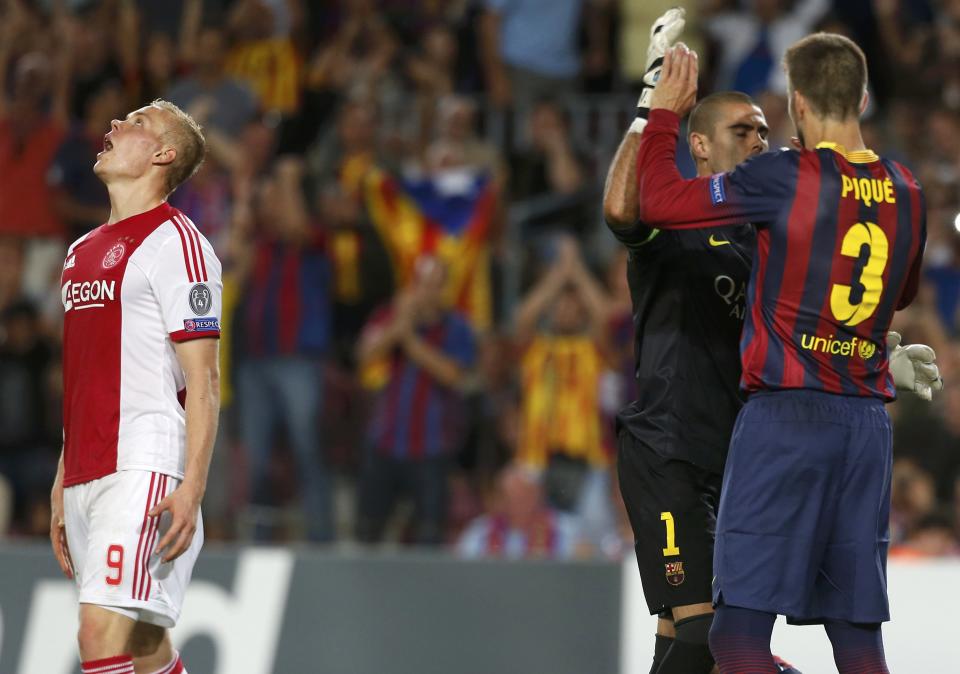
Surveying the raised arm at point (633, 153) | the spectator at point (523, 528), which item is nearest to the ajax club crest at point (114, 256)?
the raised arm at point (633, 153)

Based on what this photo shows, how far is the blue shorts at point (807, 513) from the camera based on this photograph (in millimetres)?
4176

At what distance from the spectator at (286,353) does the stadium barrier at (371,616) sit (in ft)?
5.72

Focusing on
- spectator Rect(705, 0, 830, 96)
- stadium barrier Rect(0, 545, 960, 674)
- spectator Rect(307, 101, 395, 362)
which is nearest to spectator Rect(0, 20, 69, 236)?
A: spectator Rect(307, 101, 395, 362)

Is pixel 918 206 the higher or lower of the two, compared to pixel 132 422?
higher

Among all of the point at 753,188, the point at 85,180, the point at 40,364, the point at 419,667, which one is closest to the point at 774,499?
the point at 753,188

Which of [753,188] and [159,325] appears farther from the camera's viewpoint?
[159,325]

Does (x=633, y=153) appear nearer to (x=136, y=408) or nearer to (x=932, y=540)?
(x=136, y=408)

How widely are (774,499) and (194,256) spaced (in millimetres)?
1871

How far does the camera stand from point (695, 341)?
4.91m

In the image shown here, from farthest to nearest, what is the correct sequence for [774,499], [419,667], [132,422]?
1. [419,667]
2. [132,422]
3. [774,499]

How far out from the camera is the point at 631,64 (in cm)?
1107

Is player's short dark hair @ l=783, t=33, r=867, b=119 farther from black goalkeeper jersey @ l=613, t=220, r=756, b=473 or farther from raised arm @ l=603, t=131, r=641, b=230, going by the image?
black goalkeeper jersey @ l=613, t=220, r=756, b=473

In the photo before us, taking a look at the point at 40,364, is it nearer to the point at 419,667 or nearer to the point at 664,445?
the point at 419,667

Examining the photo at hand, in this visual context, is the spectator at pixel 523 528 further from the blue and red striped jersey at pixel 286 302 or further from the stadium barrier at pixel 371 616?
the blue and red striped jersey at pixel 286 302
